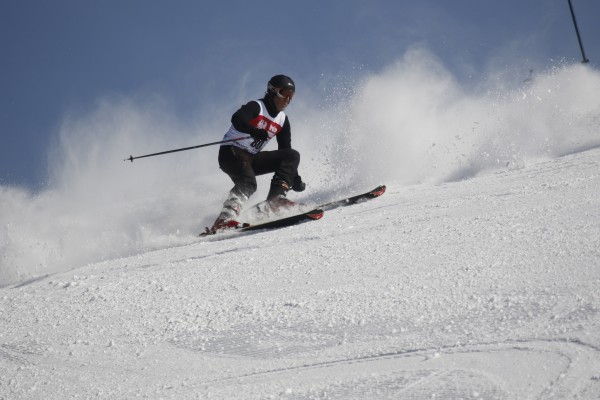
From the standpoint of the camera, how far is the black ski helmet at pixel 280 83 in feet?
19.6

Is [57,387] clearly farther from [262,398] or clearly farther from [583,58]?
[583,58]

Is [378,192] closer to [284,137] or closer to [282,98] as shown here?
[284,137]

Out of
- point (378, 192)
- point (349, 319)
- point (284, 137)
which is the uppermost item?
point (284, 137)

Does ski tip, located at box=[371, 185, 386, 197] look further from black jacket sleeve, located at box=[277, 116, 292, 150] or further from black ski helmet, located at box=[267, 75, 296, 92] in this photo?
black ski helmet, located at box=[267, 75, 296, 92]

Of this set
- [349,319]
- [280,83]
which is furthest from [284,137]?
[349,319]

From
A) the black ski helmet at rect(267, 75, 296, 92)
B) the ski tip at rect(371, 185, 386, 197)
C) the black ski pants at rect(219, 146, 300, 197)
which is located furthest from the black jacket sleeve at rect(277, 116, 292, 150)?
the ski tip at rect(371, 185, 386, 197)

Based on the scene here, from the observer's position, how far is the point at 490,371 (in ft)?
5.06

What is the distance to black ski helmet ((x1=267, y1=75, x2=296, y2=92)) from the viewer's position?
5.97 meters

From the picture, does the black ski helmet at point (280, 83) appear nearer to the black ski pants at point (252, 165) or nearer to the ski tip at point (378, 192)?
the black ski pants at point (252, 165)

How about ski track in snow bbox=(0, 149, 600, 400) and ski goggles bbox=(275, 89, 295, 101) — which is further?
ski goggles bbox=(275, 89, 295, 101)

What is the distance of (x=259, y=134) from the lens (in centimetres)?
606

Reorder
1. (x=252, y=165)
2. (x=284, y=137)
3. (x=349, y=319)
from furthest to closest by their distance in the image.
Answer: (x=284, y=137) < (x=252, y=165) < (x=349, y=319)

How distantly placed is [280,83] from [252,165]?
0.97m

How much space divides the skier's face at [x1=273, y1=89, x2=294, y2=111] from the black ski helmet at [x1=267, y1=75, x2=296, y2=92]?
45mm
